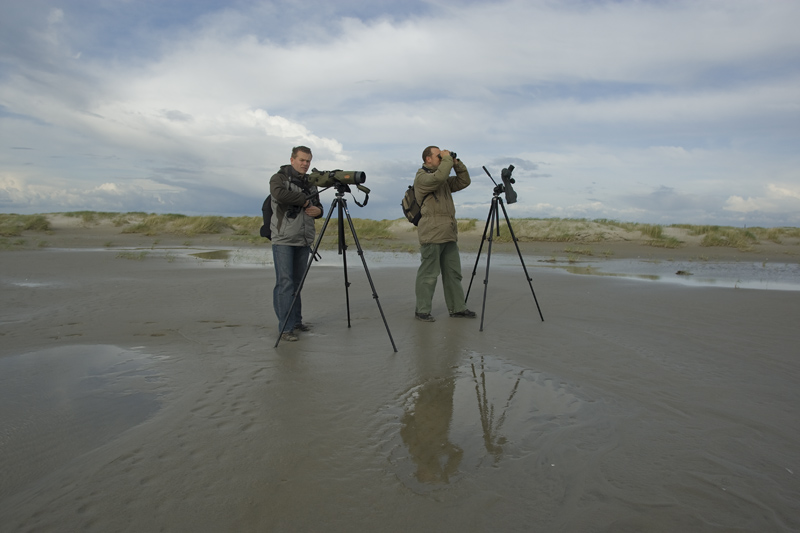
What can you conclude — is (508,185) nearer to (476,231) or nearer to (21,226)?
(476,231)

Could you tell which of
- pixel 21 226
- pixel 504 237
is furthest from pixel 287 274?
pixel 21 226

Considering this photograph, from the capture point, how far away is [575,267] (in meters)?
13.6

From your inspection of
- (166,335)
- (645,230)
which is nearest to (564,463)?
(166,335)

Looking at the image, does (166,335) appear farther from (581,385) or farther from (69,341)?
(581,385)

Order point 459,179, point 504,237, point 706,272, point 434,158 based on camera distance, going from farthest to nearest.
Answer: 1. point 504,237
2. point 706,272
3. point 459,179
4. point 434,158

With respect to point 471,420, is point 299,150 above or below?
above

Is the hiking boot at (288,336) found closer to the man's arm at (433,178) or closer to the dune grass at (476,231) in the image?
the man's arm at (433,178)

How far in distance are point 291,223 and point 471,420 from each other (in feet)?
10.6

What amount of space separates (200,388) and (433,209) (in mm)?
3757

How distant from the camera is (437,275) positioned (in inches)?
261

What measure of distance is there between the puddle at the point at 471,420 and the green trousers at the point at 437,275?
2.23 m

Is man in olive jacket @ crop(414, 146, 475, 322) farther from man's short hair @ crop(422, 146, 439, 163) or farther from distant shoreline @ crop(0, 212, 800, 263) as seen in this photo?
distant shoreline @ crop(0, 212, 800, 263)

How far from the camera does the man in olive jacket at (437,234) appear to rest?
6473 millimetres

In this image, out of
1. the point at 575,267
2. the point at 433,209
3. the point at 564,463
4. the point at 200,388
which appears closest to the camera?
the point at 564,463
